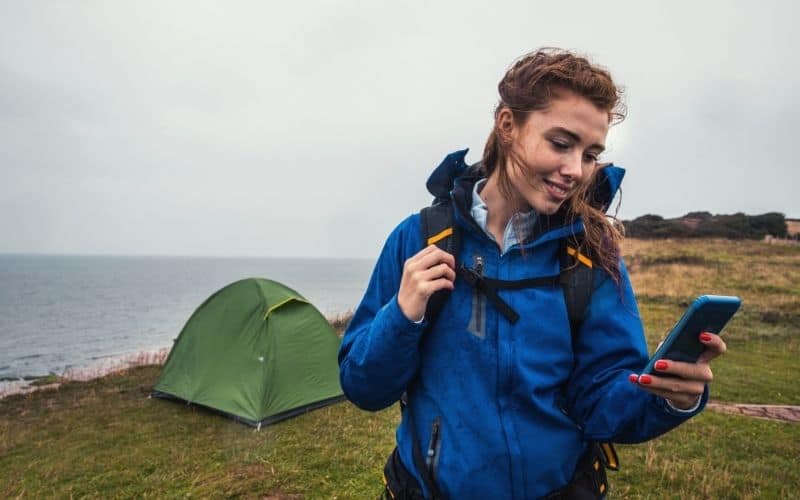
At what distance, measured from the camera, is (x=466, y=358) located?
193 cm

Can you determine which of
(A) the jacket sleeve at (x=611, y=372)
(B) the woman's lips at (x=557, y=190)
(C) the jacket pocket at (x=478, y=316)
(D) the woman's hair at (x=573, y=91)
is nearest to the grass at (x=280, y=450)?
(A) the jacket sleeve at (x=611, y=372)

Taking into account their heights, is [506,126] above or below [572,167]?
above

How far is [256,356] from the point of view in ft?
35.2

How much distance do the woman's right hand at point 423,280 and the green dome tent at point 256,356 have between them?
9355 mm

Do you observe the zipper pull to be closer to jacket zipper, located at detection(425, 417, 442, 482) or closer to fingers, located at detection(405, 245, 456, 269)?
fingers, located at detection(405, 245, 456, 269)

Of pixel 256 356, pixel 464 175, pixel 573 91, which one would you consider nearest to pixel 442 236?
pixel 464 175

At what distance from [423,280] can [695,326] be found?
96 centimetres

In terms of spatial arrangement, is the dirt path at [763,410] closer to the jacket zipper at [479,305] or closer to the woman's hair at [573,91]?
the woman's hair at [573,91]

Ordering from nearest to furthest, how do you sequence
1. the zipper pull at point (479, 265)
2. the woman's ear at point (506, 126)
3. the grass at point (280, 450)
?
the zipper pull at point (479, 265), the woman's ear at point (506, 126), the grass at point (280, 450)

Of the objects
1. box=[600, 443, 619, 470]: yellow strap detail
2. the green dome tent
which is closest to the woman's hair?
box=[600, 443, 619, 470]: yellow strap detail

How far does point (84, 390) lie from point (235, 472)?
11749mm

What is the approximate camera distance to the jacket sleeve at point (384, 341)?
1854mm

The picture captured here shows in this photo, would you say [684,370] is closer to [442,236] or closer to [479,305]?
[479,305]

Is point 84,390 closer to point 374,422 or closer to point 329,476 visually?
point 374,422
